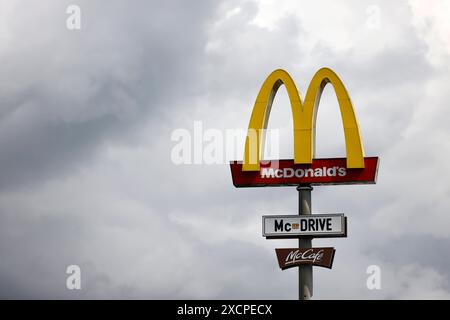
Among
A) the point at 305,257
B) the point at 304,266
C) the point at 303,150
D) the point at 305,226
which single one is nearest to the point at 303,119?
the point at 303,150

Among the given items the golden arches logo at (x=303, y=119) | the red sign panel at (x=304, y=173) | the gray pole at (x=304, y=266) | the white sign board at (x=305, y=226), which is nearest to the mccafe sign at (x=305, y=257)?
the gray pole at (x=304, y=266)

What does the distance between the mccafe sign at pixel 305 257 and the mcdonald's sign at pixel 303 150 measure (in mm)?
3088

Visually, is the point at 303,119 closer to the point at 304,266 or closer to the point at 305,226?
the point at 305,226

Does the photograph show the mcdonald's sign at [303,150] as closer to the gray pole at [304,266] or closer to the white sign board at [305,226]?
the gray pole at [304,266]

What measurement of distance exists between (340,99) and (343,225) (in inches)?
224

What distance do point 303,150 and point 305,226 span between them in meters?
3.43

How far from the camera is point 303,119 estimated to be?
46.9 metres

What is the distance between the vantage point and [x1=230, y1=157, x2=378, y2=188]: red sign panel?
46656 mm

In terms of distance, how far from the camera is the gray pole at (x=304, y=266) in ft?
151
